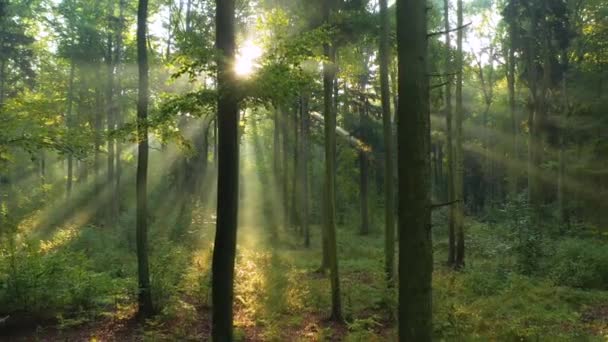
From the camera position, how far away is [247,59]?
659cm

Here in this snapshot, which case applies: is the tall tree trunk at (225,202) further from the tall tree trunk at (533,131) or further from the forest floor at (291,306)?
the tall tree trunk at (533,131)

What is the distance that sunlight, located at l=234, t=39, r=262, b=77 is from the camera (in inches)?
251

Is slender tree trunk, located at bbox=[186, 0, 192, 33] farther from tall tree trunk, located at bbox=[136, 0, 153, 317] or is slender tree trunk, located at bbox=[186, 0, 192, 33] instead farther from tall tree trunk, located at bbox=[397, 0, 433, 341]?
tall tree trunk, located at bbox=[397, 0, 433, 341]

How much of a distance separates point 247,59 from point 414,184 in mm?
3486

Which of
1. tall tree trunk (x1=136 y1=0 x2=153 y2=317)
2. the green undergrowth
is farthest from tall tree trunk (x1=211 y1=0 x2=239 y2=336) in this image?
tall tree trunk (x1=136 y1=0 x2=153 y2=317)

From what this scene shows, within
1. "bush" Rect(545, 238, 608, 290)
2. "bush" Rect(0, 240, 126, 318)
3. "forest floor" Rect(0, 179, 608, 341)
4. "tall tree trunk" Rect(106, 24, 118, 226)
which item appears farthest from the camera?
"tall tree trunk" Rect(106, 24, 118, 226)

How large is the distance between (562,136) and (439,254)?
26.6 feet

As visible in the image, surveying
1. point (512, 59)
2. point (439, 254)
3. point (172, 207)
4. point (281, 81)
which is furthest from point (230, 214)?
point (512, 59)

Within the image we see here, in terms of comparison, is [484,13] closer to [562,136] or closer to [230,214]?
[562,136]

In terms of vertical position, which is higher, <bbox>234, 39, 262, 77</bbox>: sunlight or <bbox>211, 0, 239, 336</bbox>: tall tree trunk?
<bbox>234, 39, 262, 77</bbox>: sunlight

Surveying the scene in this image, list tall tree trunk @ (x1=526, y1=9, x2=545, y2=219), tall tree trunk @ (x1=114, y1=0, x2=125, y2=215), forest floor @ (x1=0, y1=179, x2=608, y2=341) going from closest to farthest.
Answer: forest floor @ (x1=0, y1=179, x2=608, y2=341) < tall tree trunk @ (x1=526, y1=9, x2=545, y2=219) < tall tree trunk @ (x1=114, y1=0, x2=125, y2=215)

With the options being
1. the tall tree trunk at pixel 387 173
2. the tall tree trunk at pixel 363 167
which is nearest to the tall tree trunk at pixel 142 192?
the tall tree trunk at pixel 387 173

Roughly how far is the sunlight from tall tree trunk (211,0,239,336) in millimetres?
144

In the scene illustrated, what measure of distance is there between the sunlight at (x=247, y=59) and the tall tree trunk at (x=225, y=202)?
0.14 meters
